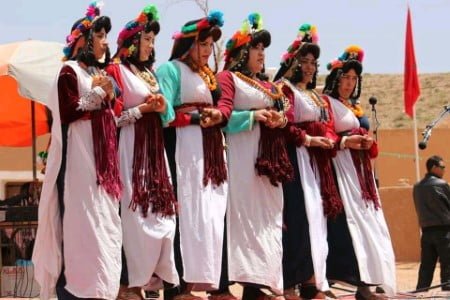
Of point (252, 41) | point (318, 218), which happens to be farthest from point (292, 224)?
point (252, 41)

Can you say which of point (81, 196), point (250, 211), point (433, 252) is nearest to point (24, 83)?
point (250, 211)

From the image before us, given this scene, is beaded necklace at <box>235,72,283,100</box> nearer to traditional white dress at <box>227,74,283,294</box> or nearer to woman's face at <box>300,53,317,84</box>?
traditional white dress at <box>227,74,283,294</box>

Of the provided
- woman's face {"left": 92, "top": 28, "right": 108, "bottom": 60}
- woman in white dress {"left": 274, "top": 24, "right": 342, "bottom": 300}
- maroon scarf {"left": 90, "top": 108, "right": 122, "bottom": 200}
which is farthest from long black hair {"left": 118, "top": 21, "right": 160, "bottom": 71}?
woman in white dress {"left": 274, "top": 24, "right": 342, "bottom": 300}

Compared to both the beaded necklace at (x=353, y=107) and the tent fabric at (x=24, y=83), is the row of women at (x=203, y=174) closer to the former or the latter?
the beaded necklace at (x=353, y=107)

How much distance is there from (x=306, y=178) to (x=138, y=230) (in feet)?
5.74

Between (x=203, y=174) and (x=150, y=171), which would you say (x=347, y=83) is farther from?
(x=150, y=171)

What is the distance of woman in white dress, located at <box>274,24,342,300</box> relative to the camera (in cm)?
829

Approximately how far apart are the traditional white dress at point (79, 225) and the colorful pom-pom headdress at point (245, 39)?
1486 mm

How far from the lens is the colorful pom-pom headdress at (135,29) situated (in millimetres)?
7410

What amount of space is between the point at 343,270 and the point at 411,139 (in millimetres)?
17724

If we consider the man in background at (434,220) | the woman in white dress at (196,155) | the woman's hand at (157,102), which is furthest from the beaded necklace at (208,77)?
the man in background at (434,220)

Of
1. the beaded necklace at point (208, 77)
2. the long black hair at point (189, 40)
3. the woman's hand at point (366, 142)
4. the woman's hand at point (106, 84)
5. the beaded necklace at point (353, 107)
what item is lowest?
the woman's hand at point (366, 142)

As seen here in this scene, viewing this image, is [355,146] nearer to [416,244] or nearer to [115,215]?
[115,215]

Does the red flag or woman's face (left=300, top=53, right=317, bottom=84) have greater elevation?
the red flag
